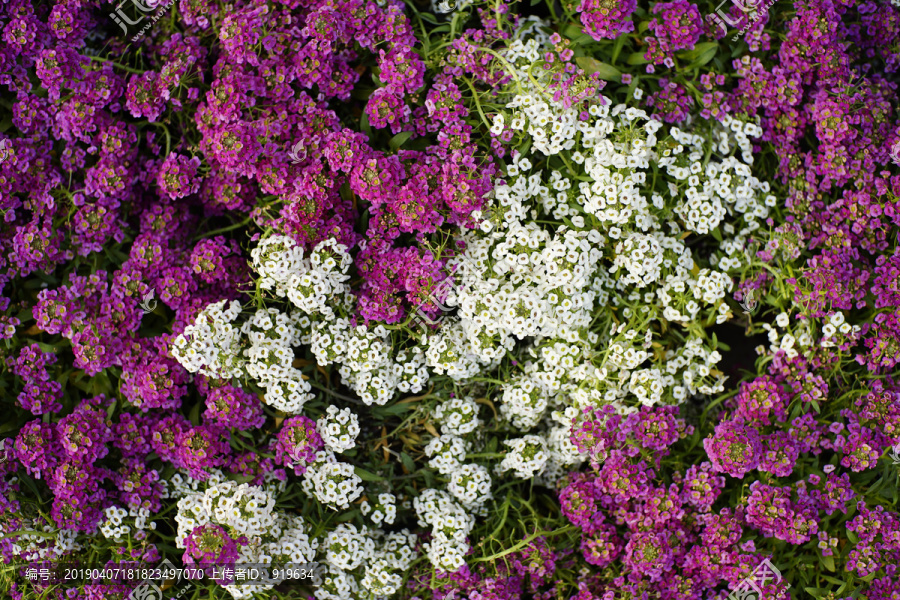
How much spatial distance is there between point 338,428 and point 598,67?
2.18 meters

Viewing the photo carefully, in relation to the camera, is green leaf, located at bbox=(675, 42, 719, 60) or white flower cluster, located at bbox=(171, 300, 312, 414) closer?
white flower cluster, located at bbox=(171, 300, 312, 414)

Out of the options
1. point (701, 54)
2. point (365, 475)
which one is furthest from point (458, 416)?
point (701, 54)

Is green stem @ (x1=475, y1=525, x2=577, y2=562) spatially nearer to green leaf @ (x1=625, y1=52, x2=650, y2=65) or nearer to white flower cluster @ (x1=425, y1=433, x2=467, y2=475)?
white flower cluster @ (x1=425, y1=433, x2=467, y2=475)

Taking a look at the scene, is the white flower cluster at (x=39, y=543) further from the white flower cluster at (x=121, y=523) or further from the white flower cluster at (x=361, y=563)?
the white flower cluster at (x=361, y=563)

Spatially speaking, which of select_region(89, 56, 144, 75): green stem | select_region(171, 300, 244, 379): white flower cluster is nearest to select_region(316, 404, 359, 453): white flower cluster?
select_region(171, 300, 244, 379): white flower cluster

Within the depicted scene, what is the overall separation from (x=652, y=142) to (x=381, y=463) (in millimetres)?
2151

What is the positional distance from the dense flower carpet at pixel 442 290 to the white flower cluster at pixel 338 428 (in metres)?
0.01

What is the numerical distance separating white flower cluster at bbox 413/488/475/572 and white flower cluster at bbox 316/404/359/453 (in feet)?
1.82

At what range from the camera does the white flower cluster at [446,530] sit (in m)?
3.38

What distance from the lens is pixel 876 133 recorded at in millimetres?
3412

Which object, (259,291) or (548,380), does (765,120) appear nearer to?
Result: (548,380)

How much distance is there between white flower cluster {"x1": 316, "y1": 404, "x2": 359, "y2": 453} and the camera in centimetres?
333

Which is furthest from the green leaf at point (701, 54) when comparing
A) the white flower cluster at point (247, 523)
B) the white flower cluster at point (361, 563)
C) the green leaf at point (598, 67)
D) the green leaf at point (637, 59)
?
the white flower cluster at point (247, 523)

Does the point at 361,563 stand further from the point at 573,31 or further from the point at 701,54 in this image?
the point at 701,54
